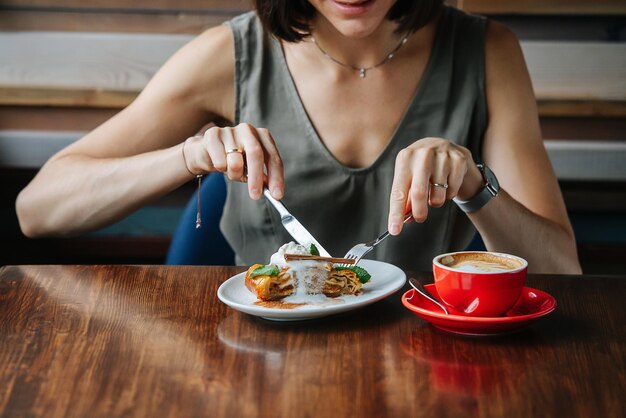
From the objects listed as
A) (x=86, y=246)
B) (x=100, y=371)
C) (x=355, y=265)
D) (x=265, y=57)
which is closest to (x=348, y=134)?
(x=265, y=57)

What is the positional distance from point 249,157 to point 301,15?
560 mm

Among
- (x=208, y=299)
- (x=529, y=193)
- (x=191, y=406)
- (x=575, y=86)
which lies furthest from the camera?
(x=575, y=86)

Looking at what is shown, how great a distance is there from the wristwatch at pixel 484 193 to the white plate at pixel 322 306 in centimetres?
23

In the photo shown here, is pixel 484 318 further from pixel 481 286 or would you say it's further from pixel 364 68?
pixel 364 68

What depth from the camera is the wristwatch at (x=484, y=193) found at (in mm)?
1394

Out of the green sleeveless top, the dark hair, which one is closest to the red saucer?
the green sleeveless top

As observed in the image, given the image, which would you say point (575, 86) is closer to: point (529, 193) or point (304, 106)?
point (529, 193)

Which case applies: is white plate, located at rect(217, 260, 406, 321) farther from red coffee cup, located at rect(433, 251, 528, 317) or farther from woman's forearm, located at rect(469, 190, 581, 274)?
woman's forearm, located at rect(469, 190, 581, 274)

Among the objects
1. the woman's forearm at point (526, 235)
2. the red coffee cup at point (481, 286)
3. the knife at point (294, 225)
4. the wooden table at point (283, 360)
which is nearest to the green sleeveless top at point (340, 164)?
the woman's forearm at point (526, 235)

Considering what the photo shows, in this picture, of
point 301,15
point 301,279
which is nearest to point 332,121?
point 301,15

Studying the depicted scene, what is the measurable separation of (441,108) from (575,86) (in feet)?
2.80

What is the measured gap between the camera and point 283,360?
95 cm

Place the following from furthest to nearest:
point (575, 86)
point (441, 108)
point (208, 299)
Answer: point (575, 86)
point (441, 108)
point (208, 299)

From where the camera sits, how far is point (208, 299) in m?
1.19
